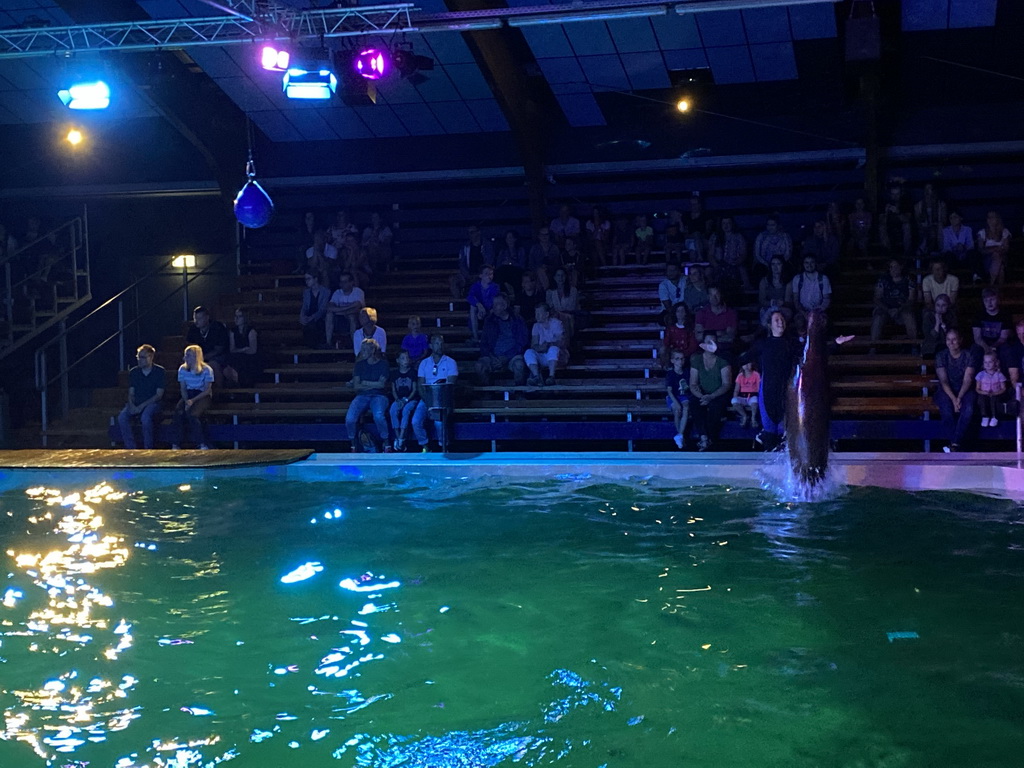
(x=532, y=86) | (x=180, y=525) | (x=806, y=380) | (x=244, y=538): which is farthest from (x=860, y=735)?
(x=532, y=86)

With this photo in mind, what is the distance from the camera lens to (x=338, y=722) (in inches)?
132

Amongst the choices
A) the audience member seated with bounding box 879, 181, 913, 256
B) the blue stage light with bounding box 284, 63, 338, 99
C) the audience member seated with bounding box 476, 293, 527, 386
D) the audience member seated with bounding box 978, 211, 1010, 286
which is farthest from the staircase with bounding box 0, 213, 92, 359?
the audience member seated with bounding box 978, 211, 1010, 286

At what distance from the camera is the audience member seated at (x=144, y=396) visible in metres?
10.6

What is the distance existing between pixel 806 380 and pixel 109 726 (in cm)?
465

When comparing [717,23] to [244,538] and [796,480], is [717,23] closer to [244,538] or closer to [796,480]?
[796,480]

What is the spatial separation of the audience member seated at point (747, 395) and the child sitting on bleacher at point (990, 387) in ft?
6.41

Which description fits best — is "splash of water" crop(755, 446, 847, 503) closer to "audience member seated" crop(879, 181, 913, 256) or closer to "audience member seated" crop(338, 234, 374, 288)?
"audience member seated" crop(879, 181, 913, 256)

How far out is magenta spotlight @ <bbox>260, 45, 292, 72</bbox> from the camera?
8.70m

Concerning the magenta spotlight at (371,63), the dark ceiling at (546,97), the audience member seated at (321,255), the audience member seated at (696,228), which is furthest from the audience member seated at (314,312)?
the audience member seated at (696,228)

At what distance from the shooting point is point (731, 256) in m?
12.0

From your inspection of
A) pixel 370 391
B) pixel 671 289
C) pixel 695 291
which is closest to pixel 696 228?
pixel 671 289

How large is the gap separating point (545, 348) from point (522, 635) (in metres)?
6.91

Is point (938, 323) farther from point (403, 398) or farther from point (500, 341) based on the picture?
point (403, 398)

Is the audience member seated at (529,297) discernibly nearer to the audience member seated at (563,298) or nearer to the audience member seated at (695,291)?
the audience member seated at (563,298)
